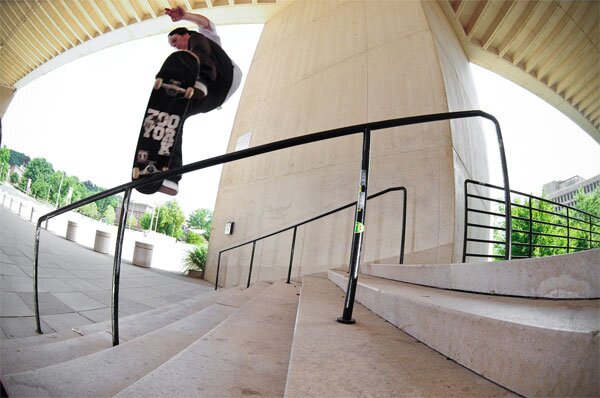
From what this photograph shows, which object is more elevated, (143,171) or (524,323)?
(143,171)

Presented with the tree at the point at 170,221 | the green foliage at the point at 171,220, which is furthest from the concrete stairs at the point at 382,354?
the tree at the point at 170,221

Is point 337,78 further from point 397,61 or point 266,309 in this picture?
point 266,309

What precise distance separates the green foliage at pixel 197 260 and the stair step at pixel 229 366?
254 inches

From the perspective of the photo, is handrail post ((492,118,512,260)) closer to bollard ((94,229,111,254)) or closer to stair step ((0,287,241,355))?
stair step ((0,287,241,355))

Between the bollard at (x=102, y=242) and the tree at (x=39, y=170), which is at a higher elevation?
the tree at (x=39, y=170)

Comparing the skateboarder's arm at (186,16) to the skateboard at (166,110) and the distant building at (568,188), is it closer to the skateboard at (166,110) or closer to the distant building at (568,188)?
the skateboard at (166,110)

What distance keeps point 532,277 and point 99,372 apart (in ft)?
5.80

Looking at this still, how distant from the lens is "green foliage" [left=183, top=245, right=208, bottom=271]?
740 cm

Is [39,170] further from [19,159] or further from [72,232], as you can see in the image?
[72,232]

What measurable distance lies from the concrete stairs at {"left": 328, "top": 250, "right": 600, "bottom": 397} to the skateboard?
6.47 feet

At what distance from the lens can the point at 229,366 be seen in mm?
958

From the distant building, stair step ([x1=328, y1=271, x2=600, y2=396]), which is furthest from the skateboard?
the distant building

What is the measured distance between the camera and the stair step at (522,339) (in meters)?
0.52

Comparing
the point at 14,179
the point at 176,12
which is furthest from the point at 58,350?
the point at 14,179
